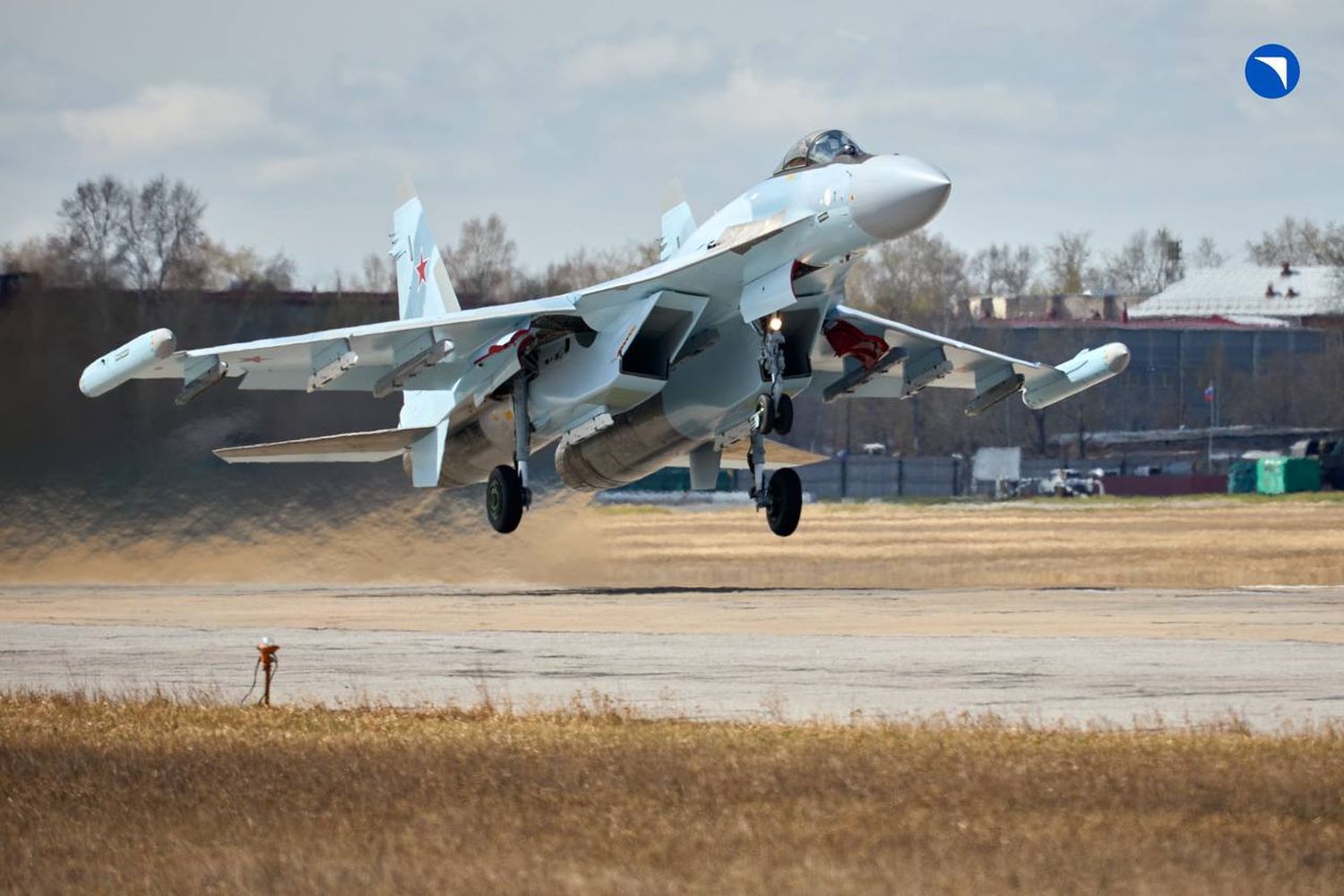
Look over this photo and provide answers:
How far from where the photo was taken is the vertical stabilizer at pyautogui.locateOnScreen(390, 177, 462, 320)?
97.1ft

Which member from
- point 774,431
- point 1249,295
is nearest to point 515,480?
point 774,431

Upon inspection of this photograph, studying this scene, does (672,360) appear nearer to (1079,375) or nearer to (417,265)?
(1079,375)

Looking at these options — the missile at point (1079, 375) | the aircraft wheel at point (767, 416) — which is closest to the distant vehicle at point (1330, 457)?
the missile at point (1079, 375)

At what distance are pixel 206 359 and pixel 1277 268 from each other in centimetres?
10912

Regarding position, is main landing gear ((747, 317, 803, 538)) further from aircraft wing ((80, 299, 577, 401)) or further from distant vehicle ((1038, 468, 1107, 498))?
distant vehicle ((1038, 468, 1107, 498))

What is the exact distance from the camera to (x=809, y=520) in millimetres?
55562

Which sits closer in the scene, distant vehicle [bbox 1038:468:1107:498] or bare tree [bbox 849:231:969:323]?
distant vehicle [bbox 1038:468:1107:498]

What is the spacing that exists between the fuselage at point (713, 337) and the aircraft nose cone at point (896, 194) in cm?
2

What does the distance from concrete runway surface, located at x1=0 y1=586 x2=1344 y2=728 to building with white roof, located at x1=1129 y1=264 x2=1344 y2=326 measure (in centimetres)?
9174

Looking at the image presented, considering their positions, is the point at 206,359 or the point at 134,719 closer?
the point at 134,719

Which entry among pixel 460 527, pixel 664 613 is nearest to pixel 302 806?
pixel 664 613

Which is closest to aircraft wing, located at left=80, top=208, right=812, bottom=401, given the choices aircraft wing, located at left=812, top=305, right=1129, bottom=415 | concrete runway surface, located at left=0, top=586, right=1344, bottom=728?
aircraft wing, located at left=812, top=305, right=1129, bottom=415

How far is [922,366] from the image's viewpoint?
27.2m

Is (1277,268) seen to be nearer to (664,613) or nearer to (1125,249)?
(1125,249)
